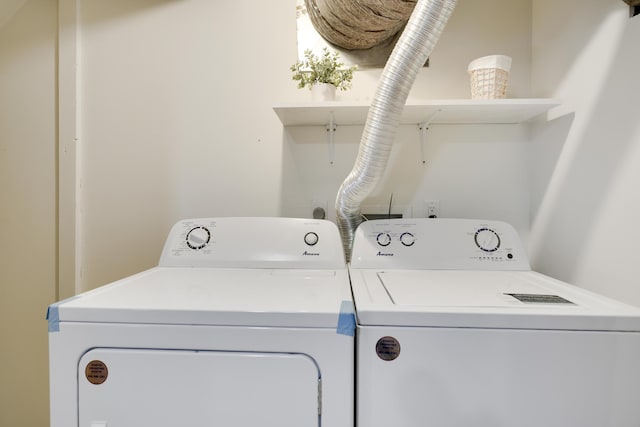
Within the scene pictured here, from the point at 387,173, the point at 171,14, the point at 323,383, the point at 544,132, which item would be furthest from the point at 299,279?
the point at 171,14

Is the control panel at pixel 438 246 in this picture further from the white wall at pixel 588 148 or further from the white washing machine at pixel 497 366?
the white washing machine at pixel 497 366

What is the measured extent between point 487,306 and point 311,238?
25.2 inches

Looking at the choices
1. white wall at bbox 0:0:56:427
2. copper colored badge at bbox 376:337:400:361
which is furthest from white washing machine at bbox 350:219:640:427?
white wall at bbox 0:0:56:427

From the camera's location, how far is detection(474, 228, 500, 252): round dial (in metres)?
1.17

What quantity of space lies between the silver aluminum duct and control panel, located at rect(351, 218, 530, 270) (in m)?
0.16

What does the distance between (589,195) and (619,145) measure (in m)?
0.19

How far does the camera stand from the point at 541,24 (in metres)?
1.40

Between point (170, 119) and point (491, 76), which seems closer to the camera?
point (491, 76)

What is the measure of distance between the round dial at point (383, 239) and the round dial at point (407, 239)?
0.05 metres

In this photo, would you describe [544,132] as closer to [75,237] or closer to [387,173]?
[387,173]

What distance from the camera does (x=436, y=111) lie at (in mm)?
1337

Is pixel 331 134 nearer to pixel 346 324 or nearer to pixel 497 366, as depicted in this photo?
pixel 346 324

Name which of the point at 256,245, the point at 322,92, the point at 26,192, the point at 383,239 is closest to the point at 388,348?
the point at 383,239

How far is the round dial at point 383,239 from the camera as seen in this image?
3.90 ft
